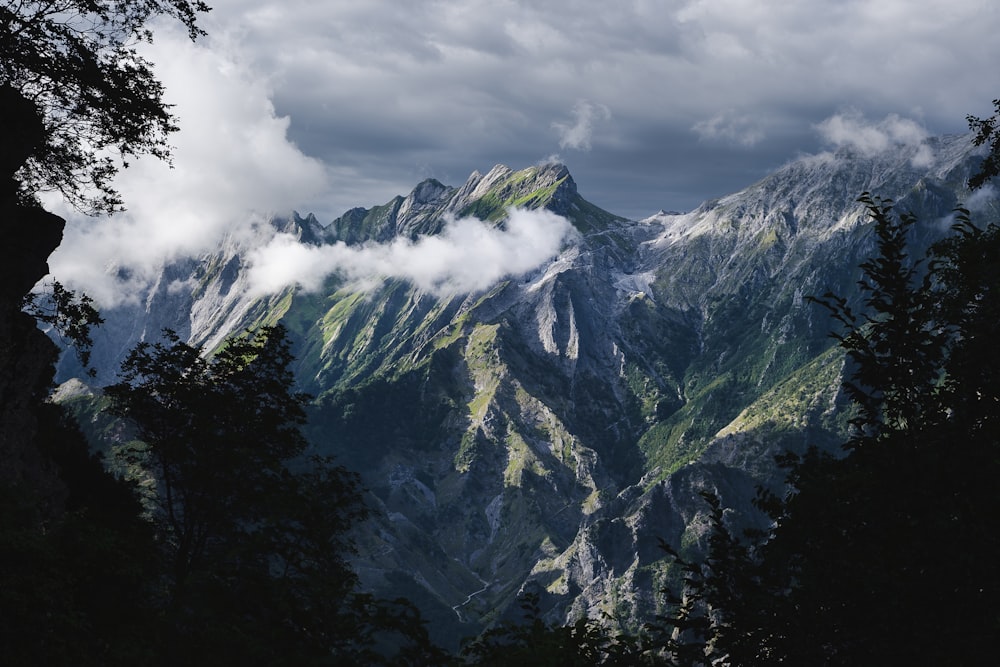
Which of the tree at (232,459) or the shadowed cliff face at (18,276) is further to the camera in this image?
the tree at (232,459)

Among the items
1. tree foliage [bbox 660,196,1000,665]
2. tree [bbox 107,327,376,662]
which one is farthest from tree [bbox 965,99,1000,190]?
tree [bbox 107,327,376,662]

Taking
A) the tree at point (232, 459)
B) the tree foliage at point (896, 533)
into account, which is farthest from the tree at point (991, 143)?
the tree at point (232, 459)

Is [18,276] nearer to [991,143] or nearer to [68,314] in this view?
[68,314]

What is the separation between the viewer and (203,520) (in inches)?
1483

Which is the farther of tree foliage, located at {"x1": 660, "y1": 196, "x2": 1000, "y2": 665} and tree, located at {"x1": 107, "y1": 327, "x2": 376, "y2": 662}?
tree, located at {"x1": 107, "y1": 327, "x2": 376, "y2": 662}

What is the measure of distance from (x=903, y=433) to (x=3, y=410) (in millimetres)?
41426

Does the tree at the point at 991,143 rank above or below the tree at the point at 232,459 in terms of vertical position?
above

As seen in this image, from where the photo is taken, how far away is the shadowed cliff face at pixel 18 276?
3169cm

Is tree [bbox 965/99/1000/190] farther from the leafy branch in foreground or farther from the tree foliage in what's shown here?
the leafy branch in foreground

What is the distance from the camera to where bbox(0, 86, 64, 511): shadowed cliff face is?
31.7 m

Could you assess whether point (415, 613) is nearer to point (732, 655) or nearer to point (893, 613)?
point (732, 655)

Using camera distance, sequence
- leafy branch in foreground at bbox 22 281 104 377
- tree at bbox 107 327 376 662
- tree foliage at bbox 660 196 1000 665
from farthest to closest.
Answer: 1. leafy branch in foreground at bbox 22 281 104 377
2. tree at bbox 107 327 376 662
3. tree foliage at bbox 660 196 1000 665

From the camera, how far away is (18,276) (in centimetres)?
3609

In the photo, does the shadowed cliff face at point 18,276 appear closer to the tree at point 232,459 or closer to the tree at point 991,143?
the tree at point 232,459
